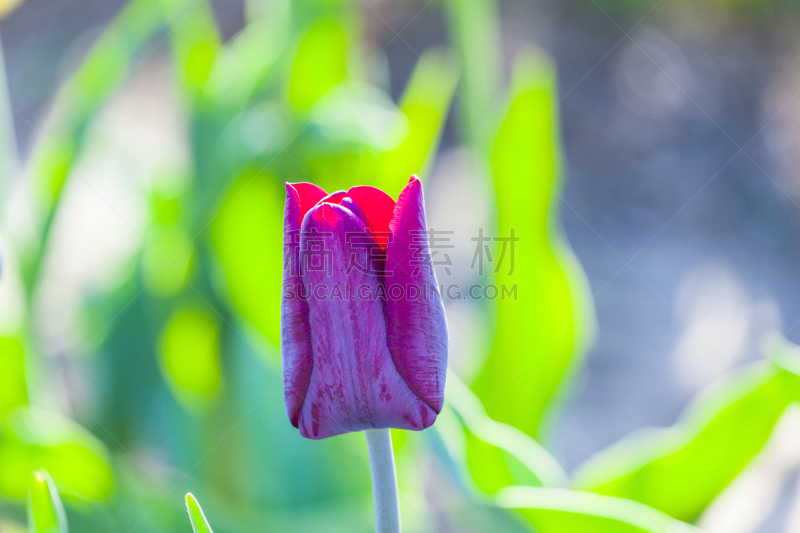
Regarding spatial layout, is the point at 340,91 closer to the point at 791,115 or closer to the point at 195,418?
the point at 195,418

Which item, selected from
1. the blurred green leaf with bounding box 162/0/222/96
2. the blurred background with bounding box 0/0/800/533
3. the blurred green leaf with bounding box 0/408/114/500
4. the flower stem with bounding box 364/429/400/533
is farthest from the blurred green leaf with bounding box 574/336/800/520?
the blurred green leaf with bounding box 162/0/222/96

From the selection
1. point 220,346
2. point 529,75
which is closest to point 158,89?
point 220,346

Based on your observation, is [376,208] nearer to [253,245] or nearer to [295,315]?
[295,315]

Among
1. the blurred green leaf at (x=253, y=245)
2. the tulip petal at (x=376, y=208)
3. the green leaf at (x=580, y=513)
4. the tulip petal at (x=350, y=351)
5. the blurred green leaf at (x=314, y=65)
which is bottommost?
the green leaf at (x=580, y=513)

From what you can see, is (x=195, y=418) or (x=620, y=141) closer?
(x=195, y=418)

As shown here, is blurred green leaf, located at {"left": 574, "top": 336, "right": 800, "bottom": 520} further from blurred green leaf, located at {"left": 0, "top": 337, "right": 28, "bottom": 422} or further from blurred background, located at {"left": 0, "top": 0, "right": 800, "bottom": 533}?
blurred green leaf, located at {"left": 0, "top": 337, "right": 28, "bottom": 422}

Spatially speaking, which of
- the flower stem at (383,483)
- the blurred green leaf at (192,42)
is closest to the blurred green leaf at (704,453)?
the flower stem at (383,483)

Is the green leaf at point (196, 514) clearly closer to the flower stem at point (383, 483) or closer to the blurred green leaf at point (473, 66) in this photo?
the flower stem at point (383, 483)
